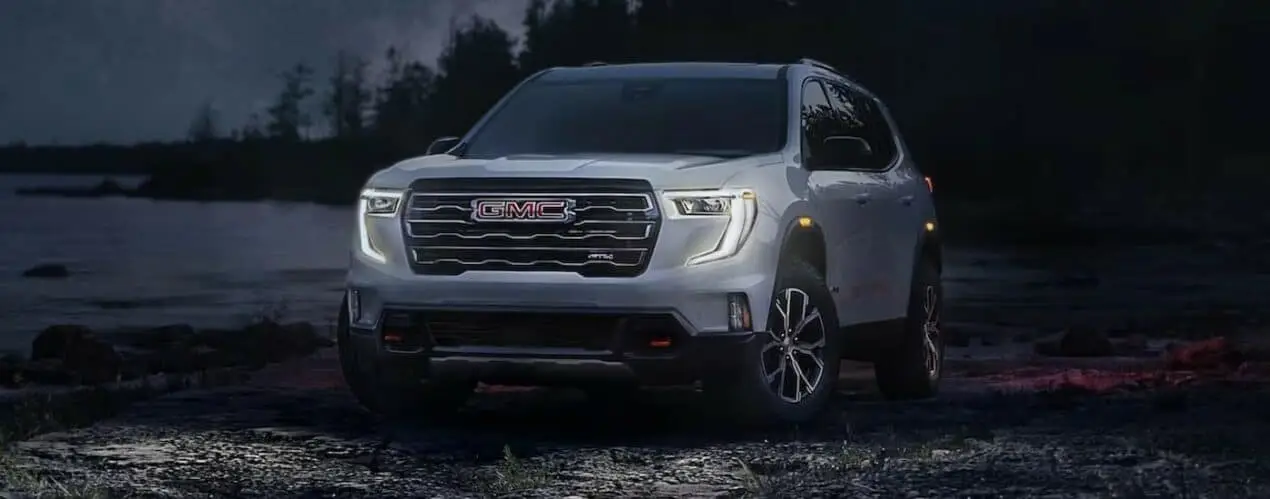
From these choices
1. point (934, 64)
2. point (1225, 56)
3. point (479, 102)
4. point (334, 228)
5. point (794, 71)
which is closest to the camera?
point (794, 71)

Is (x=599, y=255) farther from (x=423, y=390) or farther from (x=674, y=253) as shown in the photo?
(x=423, y=390)

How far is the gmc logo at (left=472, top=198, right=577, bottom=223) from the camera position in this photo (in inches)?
374

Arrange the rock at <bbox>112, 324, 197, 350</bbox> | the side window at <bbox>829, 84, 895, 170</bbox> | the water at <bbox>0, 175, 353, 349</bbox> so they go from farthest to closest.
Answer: the water at <bbox>0, 175, 353, 349</bbox> → the rock at <bbox>112, 324, 197, 350</bbox> → the side window at <bbox>829, 84, 895, 170</bbox>

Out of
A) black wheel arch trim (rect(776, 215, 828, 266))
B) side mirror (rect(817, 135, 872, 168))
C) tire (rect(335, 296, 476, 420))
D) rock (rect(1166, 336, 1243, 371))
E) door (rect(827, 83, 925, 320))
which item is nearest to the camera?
black wheel arch trim (rect(776, 215, 828, 266))

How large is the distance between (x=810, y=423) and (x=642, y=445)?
1065 millimetres

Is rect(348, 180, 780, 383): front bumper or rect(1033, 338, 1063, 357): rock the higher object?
rect(348, 180, 780, 383): front bumper

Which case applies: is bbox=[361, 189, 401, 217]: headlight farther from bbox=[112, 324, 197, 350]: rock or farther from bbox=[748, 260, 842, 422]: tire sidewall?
bbox=[112, 324, 197, 350]: rock

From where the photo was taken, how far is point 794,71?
11.1 m

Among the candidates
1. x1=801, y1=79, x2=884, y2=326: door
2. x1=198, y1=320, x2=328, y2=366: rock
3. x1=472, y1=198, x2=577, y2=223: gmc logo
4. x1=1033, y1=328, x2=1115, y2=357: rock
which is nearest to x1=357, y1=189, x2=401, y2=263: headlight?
x1=472, y1=198, x2=577, y2=223: gmc logo

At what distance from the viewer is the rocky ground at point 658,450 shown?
8.26 meters

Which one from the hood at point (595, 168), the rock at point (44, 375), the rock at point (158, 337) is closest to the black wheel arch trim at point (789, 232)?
the hood at point (595, 168)

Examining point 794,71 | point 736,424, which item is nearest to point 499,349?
point 736,424

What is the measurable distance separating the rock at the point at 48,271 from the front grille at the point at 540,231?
328 feet

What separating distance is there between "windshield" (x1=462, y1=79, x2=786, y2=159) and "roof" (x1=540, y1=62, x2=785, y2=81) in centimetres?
6
